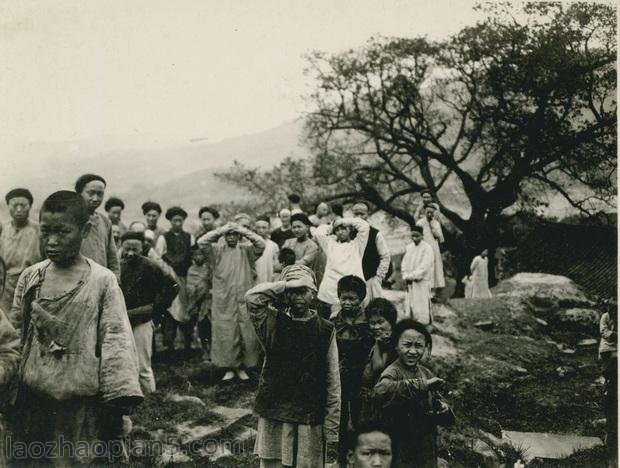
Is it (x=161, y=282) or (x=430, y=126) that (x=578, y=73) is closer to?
(x=430, y=126)

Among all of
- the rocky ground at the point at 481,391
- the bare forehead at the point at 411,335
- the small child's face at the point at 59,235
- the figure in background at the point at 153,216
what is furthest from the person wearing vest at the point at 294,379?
the figure in background at the point at 153,216

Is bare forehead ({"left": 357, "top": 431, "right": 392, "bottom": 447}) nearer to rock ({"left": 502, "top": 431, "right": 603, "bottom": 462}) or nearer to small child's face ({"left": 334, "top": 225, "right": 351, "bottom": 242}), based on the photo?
rock ({"left": 502, "top": 431, "right": 603, "bottom": 462})

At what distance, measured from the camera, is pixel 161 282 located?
15.3 ft

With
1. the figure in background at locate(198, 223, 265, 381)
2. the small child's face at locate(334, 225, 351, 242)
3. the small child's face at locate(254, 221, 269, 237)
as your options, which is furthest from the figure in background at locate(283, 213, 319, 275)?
the small child's face at locate(254, 221, 269, 237)

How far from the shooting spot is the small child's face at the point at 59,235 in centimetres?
254

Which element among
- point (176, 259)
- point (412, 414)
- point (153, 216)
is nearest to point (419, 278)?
point (176, 259)

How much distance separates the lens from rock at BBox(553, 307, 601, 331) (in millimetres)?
9266

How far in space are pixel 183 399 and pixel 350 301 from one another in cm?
211

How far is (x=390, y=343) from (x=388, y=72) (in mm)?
9004

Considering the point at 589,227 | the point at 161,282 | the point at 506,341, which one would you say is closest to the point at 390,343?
the point at 161,282

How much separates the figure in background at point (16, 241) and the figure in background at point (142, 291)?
64cm

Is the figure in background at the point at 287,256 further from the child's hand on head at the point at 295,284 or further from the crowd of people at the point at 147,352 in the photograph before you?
the child's hand on head at the point at 295,284

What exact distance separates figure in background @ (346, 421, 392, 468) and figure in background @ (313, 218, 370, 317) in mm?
2414

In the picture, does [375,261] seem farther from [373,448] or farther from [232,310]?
[373,448]
